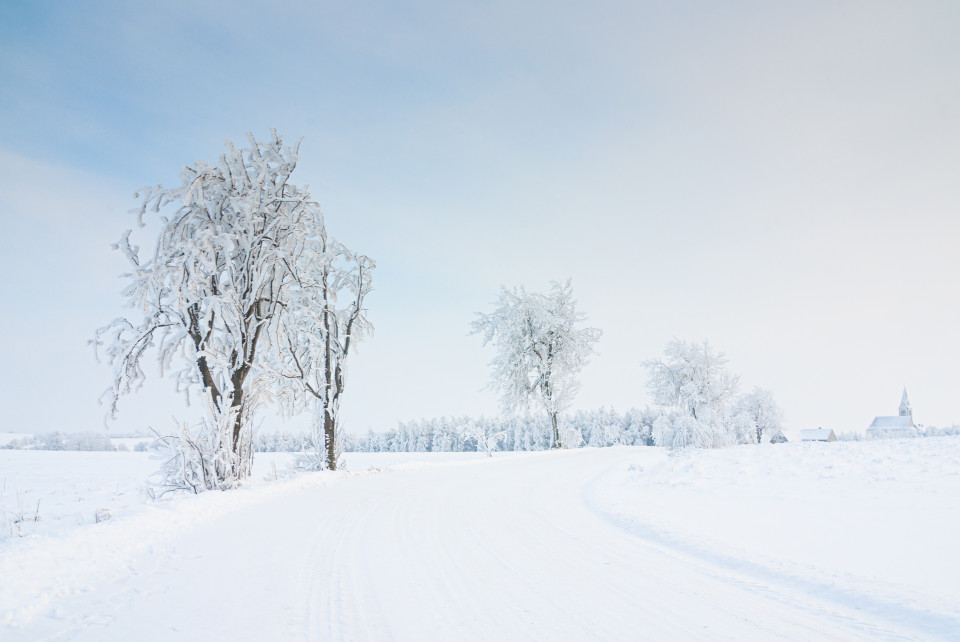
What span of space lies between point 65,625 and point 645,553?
5123 millimetres

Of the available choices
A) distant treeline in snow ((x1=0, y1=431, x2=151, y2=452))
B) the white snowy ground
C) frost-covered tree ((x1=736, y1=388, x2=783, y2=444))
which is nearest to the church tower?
frost-covered tree ((x1=736, y1=388, x2=783, y2=444))

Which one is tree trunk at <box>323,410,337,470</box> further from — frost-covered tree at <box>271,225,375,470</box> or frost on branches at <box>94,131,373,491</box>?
frost on branches at <box>94,131,373,491</box>

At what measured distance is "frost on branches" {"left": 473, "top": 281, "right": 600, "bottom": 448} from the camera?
30.6 m

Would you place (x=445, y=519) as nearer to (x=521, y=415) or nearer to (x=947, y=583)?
(x=947, y=583)

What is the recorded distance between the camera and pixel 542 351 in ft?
104

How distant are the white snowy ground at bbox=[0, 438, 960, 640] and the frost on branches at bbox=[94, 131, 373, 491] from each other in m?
1.86

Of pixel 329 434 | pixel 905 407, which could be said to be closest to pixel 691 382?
pixel 329 434

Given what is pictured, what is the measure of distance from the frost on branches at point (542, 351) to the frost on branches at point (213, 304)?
19.8m

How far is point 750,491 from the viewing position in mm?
9781

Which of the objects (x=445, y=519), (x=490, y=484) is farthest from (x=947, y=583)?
(x=490, y=484)

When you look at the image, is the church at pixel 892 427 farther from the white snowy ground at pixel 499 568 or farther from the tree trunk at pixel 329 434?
the white snowy ground at pixel 499 568

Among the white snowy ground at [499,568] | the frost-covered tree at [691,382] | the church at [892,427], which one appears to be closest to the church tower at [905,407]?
the church at [892,427]

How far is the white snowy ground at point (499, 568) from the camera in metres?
3.40

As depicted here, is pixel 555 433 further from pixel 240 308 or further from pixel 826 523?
pixel 826 523
